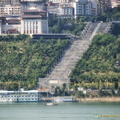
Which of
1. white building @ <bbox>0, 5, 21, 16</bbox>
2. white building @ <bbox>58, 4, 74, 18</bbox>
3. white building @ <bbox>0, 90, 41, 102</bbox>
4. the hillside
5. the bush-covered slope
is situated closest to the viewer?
white building @ <bbox>0, 90, 41, 102</bbox>

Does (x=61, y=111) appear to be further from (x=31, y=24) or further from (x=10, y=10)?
(x=10, y=10)

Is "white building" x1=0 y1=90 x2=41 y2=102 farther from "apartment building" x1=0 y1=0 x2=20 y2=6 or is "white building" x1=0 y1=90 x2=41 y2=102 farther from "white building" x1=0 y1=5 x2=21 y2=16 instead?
"apartment building" x1=0 y1=0 x2=20 y2=6

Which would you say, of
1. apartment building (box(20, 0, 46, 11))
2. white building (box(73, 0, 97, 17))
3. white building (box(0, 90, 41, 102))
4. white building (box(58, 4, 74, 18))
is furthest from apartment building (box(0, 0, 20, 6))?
white building (box(0, 90, 41, 102))

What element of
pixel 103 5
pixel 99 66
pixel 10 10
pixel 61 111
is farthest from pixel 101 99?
pixel 10 10

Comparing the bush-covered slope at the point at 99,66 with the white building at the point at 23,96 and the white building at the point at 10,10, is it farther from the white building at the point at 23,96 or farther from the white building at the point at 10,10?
the white building at the point at 10,10

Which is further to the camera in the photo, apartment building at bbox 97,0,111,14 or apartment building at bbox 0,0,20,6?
apartment building at bbox 0,0,20,6

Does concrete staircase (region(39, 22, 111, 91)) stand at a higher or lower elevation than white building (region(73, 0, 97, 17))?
lower

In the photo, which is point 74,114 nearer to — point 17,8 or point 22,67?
point 22,67

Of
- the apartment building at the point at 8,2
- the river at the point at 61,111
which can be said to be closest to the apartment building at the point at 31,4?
the apartment building at the point at 8,2
